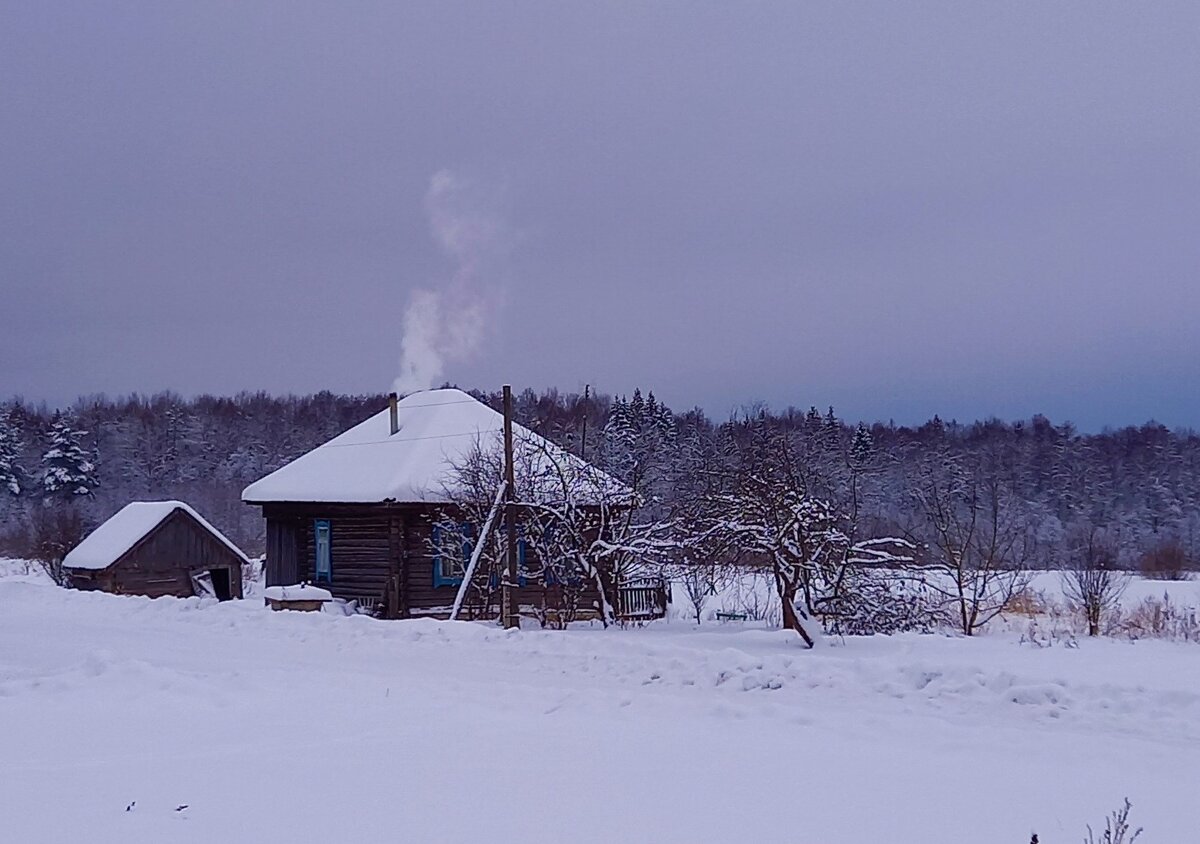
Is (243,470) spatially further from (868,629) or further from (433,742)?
(433,742)

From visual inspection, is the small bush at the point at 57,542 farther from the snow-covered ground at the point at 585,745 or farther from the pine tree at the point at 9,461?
the pine tree at the point at 9,461

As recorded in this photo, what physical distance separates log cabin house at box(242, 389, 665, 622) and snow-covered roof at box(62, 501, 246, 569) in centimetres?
424

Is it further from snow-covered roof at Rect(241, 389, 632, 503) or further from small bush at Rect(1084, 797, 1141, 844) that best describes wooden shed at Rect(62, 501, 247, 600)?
small bush at Rect(1084, 797, 1141, 844)

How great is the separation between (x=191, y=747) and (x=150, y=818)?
1.68 meters

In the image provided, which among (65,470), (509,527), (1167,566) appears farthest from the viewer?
(65,470)

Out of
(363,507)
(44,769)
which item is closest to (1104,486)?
(363,507)

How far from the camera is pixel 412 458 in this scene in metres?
24.3

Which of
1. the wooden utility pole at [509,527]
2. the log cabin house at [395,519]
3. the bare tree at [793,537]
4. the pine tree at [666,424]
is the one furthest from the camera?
Result: the pine tree at [666,424]

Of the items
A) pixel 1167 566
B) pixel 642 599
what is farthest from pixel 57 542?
pixel 1167 566

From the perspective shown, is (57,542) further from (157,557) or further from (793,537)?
(793,537)

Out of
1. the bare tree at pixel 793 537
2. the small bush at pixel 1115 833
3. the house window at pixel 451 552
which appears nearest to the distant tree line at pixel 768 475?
the bare tree at pixel 793 537

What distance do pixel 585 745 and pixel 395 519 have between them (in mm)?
16791

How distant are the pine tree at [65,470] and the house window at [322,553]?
49.7 meters

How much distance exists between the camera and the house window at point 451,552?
21.6m
